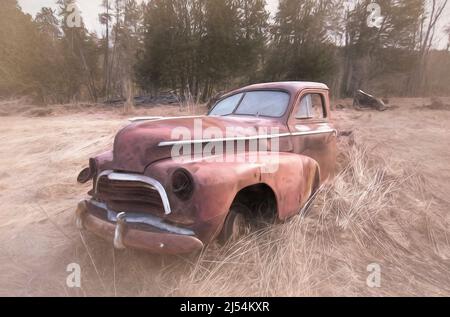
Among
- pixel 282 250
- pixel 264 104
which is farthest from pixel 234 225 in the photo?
pixel 264 104

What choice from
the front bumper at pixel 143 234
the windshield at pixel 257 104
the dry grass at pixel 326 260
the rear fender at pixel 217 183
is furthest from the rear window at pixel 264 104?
the front bumper at pixel 143 234

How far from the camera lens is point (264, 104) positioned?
3.56m

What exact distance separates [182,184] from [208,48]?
54.0 feet

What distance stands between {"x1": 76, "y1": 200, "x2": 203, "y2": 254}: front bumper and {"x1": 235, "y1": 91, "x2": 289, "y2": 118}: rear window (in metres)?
1.79

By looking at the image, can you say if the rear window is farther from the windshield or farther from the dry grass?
the dry grass

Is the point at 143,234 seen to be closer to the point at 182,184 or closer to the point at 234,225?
the point at 182,184

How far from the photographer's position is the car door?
3.42m

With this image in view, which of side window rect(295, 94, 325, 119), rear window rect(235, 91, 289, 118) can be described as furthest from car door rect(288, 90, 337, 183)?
rear window rect(235, 91, 289, 118)

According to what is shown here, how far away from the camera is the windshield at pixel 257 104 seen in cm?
345

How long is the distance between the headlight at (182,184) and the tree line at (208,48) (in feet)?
43.7

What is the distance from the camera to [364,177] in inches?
168
